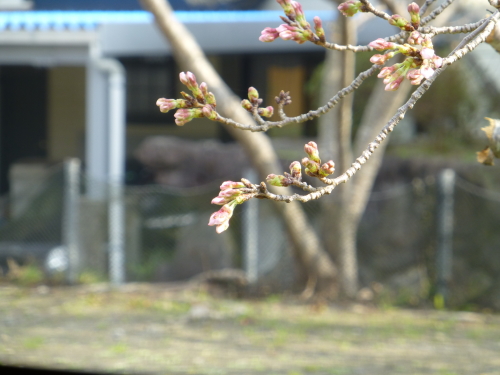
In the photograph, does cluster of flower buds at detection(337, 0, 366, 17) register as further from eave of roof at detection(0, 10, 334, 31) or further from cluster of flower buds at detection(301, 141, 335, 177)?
eave of roof at detection(0, 10, 334, 31)

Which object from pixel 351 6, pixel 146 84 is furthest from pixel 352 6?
pixel 146 84

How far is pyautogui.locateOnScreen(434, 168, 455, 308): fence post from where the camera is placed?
6.46 metres

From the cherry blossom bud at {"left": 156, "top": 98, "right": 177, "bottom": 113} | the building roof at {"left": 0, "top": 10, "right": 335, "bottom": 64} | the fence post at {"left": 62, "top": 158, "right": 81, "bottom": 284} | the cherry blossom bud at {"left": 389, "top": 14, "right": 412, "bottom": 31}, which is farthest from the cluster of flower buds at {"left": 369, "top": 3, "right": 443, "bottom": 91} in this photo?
the building roof at {"left": 0, "top": 10, "right": 335, "bottom": 64}

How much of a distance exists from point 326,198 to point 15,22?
503 centimetres

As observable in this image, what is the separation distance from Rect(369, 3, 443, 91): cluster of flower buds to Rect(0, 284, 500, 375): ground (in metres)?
3.44

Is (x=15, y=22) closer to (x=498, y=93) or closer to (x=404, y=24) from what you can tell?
(x=498, y=93)

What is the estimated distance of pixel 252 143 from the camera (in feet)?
21.7

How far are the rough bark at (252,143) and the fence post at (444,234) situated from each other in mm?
1056

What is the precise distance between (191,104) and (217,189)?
6.09 metres

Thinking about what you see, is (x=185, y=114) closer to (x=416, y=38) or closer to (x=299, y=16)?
(x=299, y=16)

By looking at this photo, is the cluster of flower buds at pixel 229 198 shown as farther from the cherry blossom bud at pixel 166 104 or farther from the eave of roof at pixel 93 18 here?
the eave of roof at pixel 93 18

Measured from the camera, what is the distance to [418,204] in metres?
6.77

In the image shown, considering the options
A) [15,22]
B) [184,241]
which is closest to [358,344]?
[184,241]

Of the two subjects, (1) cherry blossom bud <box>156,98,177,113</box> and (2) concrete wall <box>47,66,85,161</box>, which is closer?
(1) cherry blossom bud <box>156,98,177,113</box>
